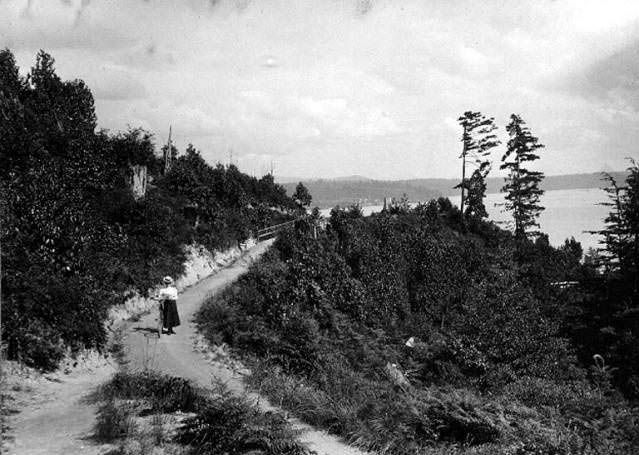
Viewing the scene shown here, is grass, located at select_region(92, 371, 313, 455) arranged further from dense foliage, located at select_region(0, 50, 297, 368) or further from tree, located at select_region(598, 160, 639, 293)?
tree, located at select_region(598, 160, 639, 293)

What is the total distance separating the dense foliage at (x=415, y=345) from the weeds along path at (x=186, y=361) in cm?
42

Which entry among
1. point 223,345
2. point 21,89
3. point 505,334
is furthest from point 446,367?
point 21,89

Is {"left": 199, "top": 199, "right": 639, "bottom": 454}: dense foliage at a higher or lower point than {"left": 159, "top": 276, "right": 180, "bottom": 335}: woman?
lower

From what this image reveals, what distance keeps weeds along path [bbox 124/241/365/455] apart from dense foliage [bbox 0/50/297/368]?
3.37ft

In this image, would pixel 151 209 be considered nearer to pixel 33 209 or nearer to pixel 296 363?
pixel 33 209

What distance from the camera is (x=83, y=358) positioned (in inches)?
427

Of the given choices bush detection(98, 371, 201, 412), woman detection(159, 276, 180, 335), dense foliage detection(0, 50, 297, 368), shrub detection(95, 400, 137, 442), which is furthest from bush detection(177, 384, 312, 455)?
woman detection(159, 276, 180, 335)

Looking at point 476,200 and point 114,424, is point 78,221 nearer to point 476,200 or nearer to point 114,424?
point 114,424

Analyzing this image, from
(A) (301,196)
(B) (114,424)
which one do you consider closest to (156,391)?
(B) (114,424)

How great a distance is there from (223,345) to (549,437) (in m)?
7.91

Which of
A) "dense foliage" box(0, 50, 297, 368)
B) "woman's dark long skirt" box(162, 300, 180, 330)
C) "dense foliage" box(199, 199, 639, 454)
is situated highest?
"dense foliage" box(0, 50, 297, 368)

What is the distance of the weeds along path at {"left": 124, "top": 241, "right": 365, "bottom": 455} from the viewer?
8.19 metres

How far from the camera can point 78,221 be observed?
41.0 feet

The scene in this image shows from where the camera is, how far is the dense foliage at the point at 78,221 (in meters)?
10.5
